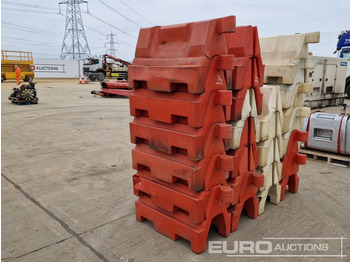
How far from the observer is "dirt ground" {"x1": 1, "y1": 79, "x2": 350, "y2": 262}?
8.43ft

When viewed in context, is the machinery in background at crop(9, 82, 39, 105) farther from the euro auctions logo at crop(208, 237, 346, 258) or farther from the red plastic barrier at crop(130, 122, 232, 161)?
the euro auctions logo at crop(208, 237, 346, 258)

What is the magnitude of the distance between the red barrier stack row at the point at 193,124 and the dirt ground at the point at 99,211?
0.93 feet

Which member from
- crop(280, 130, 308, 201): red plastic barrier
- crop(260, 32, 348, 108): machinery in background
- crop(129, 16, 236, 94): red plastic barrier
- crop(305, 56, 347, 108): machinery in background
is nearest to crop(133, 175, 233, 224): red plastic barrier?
crop(129, 16, 236, 94): red plastic barrier

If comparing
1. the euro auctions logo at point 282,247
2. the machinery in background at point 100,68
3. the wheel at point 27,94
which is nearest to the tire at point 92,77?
the machinery in background at point 100,68

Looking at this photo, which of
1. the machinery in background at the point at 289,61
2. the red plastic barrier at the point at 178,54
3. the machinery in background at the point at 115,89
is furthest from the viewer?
the machinery in background at the point at 115,89

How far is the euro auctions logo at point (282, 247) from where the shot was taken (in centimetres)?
253

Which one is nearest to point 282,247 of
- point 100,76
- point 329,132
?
point 329,132

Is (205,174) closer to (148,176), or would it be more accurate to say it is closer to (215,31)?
(148,176)

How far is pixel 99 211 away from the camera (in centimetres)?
329

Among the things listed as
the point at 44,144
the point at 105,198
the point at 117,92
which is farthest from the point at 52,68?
the point at 105,198

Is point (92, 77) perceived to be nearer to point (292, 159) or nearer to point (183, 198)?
point (292, 159)

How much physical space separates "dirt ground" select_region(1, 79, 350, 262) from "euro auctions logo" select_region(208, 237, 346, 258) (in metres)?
0.05

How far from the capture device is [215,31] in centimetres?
220

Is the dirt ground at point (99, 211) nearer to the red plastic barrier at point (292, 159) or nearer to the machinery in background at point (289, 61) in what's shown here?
the red plastic barrier at point (292, 159)
